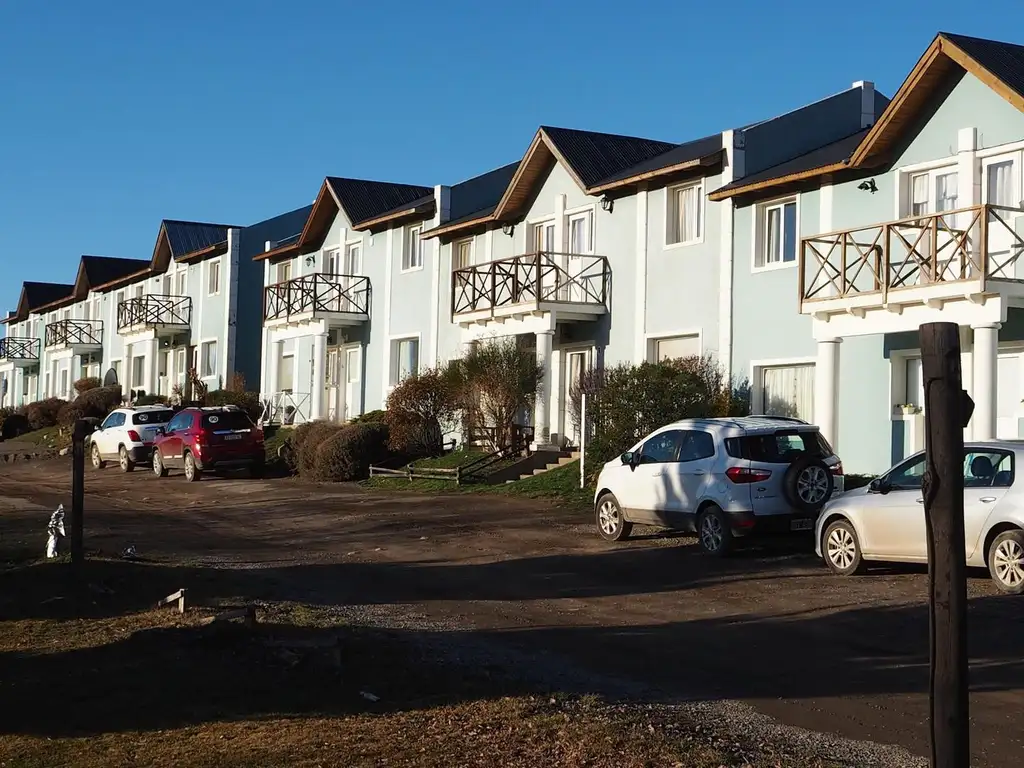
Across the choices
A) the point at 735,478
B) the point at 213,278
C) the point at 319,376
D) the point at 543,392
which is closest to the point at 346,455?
the point at 543,392

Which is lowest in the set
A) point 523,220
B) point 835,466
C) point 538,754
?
point 538,754

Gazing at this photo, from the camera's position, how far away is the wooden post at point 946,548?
4.99 meters

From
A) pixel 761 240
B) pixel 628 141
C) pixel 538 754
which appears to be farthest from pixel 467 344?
pixel 538 754

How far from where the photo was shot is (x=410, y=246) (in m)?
35.8

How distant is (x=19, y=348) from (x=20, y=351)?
0.29 meters

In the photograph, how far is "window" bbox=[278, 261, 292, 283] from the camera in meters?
42.6

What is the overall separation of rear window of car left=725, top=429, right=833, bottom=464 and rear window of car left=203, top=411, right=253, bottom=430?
16701 millimetres

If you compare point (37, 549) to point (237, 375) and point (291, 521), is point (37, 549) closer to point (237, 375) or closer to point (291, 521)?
point (291, 521)

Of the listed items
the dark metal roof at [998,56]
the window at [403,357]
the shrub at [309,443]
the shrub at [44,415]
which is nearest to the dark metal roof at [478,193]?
the window at [403,357]

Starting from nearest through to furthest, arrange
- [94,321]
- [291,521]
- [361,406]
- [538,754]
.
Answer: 1. [538,754]
2. [291,521]
3. [361,406]
4. [94,321]

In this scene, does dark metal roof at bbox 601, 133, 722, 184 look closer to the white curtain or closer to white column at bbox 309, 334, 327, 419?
the white curtain

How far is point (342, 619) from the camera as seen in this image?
1150 centimetres

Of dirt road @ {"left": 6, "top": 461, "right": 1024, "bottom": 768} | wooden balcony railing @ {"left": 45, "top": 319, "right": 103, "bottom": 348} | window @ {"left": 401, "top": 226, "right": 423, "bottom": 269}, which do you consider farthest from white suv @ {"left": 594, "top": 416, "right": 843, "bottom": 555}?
wooden balcony railing @ {"left": 45, "top": 319, "right": 103, "bottom": 348}

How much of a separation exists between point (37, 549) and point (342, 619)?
6.61 m
